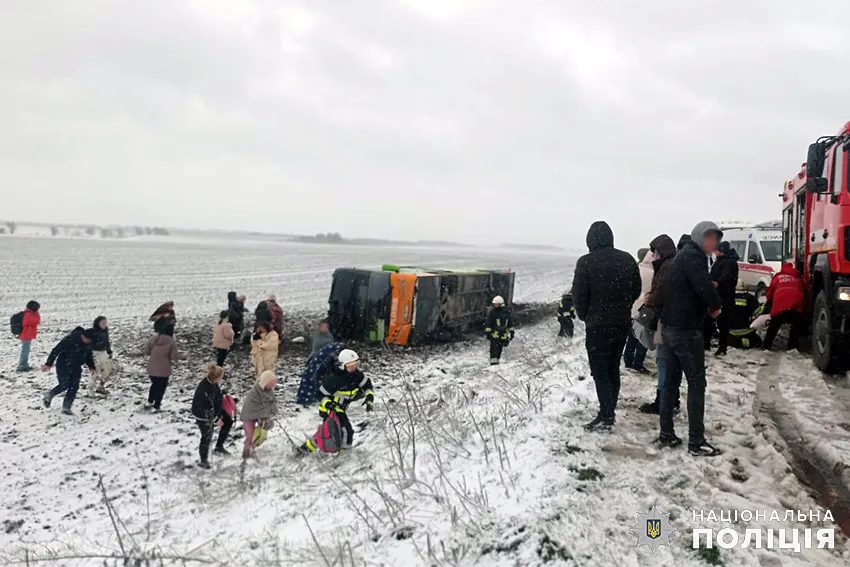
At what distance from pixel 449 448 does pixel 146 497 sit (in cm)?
401

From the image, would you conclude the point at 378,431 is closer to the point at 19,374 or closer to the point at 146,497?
the point at 146,497

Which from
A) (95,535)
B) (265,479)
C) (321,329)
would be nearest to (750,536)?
(265,479)

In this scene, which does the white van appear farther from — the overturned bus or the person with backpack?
the person with backpack

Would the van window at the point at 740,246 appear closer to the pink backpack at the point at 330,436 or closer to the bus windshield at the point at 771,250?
the bus windshield at the point at 771,250

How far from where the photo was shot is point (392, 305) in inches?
657

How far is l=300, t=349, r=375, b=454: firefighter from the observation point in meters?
8.02

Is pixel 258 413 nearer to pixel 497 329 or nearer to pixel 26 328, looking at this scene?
pixel 497 329

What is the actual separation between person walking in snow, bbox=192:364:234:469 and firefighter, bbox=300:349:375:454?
131 centimetres

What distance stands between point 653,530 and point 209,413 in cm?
633

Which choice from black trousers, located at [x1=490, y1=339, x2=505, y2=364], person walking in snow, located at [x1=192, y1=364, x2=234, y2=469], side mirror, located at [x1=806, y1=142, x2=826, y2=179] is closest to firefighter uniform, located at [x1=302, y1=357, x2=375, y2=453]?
person walking in snow, located at [x1=192, y1=364, x2=234, y2=469]

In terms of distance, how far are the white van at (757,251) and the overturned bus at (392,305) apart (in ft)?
27.7

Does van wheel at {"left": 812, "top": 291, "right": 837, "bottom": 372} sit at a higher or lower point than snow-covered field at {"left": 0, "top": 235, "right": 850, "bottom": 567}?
higher

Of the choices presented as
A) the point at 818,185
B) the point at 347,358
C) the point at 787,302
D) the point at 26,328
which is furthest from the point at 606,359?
the point at 26,328

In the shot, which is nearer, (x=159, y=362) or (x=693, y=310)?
(x=693, y=310)
